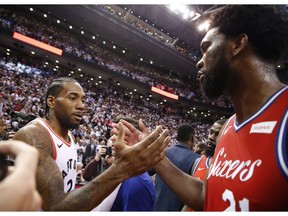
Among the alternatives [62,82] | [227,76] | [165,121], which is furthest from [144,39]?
[227,76]

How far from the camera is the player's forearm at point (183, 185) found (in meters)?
1.54

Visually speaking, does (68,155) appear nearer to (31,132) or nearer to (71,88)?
(31,132)

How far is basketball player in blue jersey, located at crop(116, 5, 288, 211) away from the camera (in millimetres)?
1119

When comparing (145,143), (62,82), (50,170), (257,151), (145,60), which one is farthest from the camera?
(145,60)

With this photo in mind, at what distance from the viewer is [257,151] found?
119cm

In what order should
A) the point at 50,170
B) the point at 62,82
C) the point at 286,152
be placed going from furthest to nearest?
the point at 62,82
the point at 50,170
the point at 286,152

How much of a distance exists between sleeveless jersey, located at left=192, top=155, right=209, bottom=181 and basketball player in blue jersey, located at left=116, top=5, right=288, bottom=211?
5.35 ft

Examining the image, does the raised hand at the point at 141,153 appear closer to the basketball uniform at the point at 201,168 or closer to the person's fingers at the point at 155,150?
the person's fingers at the point at 155,150

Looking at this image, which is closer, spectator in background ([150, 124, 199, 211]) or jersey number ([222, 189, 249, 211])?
jersey number ([222, 189, 249, 211])

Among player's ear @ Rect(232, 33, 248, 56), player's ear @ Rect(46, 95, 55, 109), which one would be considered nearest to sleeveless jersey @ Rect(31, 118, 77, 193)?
player's ear @ Rect(46, 95, 55, 109)

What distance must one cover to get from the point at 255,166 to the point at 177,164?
2.39 metres

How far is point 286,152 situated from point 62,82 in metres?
2.45

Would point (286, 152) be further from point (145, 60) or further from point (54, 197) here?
point (145, 60)

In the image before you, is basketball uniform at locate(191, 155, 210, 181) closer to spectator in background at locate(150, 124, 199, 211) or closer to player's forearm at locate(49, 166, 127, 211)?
spectator in background at locate(150, 124, 199, 211)
